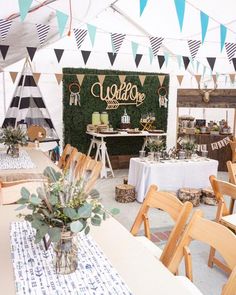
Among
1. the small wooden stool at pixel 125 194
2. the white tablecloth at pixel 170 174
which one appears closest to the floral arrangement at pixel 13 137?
the small wooden stool at pixel 125 194

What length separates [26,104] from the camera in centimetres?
605

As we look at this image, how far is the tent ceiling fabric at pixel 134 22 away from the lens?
3.75m

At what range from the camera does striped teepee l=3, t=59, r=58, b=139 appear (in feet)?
19.7

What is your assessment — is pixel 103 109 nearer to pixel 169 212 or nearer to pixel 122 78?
pixel 122 78

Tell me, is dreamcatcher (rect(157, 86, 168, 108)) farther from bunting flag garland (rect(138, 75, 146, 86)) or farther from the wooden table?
the wooden table

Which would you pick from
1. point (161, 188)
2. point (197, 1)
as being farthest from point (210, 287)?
point (197, 1)

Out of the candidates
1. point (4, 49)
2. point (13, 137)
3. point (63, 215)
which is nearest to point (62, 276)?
point (63, 215)

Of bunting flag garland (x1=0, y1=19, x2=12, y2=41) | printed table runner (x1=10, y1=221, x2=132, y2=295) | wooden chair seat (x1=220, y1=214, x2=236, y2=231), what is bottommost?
wooden chair seat (x1=220, y1=214, x2=236, y2=231)

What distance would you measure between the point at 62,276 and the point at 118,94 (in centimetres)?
602

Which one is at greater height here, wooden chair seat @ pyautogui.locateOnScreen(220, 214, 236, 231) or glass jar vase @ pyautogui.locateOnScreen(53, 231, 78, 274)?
glass jar vase @ pyautogui.locateOnScreen(53, 231, 78, 274)

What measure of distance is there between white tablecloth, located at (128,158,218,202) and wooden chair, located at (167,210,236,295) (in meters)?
2.96

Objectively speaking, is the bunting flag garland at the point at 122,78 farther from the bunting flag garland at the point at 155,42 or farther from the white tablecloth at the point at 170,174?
the white tablecloth at the point at 170,174

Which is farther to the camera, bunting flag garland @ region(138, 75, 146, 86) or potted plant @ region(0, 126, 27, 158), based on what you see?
bunting flag garland @ region(138, 75, 146, 86)

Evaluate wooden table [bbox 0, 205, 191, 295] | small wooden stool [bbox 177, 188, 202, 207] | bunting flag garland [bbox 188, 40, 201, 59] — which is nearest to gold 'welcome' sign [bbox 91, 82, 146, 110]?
bunting flag garland [bbox 188, 40, 201, 59]
